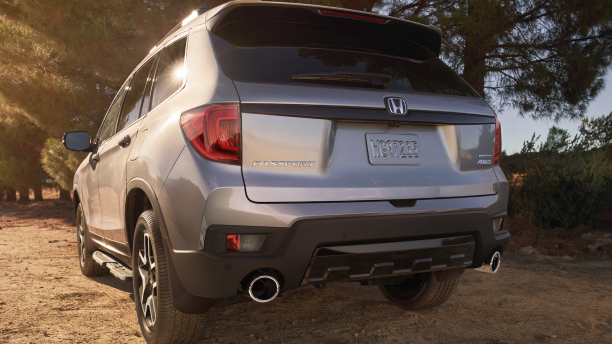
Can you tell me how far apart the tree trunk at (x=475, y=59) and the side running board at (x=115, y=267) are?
22.1 feet

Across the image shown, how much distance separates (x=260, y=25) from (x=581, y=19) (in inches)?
318

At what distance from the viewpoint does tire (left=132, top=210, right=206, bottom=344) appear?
2.55 m

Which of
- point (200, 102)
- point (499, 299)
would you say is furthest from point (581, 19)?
point (200, 102)

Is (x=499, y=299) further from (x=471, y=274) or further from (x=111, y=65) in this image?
(x=111, y=65)

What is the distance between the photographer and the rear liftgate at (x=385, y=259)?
2260 mm

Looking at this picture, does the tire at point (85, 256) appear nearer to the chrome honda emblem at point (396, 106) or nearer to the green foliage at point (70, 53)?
the chrome honda emblem at point (396, 106)

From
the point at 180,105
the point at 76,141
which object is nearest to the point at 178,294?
the point at 180,105

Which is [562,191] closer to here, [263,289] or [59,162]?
[263,289]

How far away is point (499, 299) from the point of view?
13.1 ft

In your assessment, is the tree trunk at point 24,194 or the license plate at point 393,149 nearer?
the license plate at point 393,149

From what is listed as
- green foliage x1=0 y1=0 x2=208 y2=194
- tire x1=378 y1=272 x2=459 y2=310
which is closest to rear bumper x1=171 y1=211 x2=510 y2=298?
tire x1=378 y1=272 x2=459 y2=310

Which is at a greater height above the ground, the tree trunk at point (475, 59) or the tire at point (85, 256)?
the tree trunk at point (475, 59)

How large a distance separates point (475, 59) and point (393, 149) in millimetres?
7009

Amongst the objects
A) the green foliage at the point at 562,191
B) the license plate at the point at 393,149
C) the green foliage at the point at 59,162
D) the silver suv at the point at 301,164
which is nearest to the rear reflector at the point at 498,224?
the silver suv at the point at 301,164
